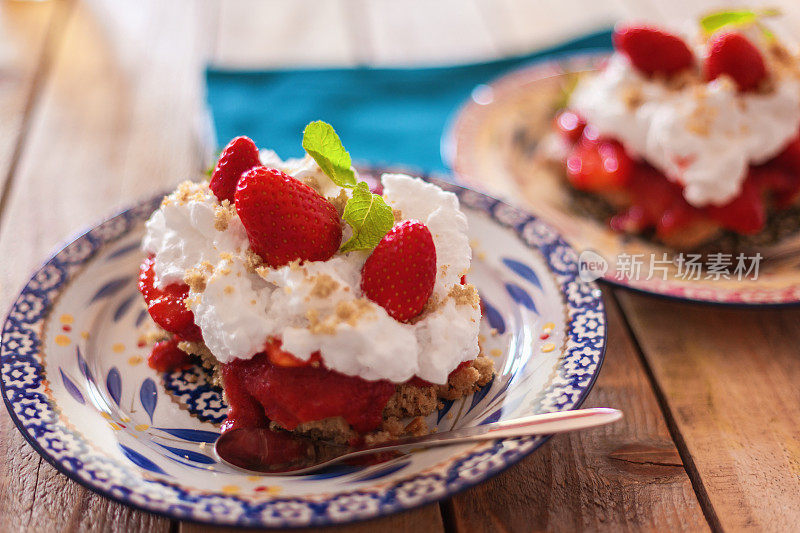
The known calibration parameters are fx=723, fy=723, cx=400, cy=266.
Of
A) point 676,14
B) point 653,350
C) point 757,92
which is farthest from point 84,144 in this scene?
point 676,14

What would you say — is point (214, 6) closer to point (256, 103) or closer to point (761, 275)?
point (256, 103)

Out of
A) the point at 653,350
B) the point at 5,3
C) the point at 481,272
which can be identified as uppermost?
the point at 5,3

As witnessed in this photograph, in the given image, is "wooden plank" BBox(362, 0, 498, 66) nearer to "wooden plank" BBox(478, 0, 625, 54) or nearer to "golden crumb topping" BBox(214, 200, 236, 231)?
"wooden plank" BBox(478, 0, 625, 54)

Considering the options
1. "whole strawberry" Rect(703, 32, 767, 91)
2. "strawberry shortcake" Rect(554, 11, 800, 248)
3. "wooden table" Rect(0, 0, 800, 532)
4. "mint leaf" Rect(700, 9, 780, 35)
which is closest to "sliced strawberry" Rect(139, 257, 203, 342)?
"wooden table" Rect(0, 0, 800, 532)

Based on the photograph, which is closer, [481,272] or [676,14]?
[481,272]

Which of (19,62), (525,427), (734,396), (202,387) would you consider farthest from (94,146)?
(734,396)
